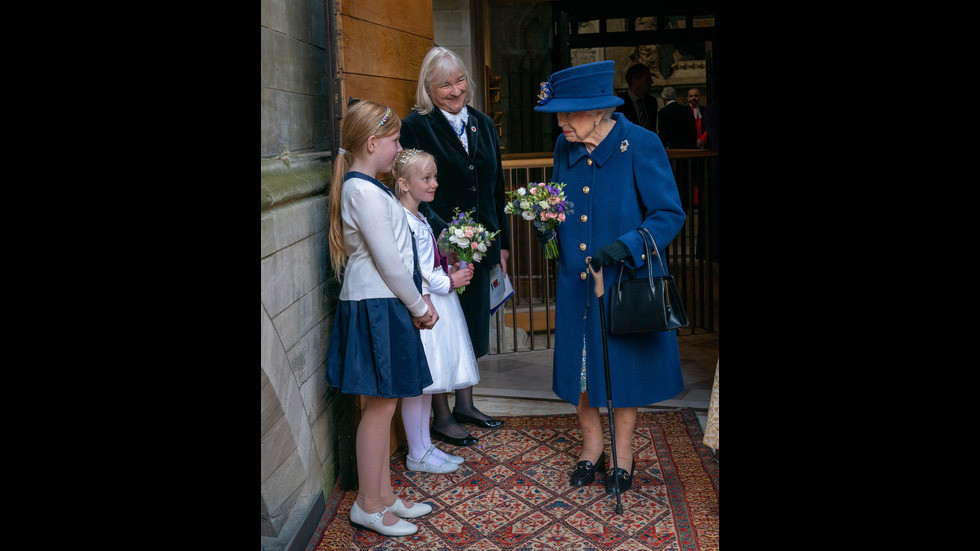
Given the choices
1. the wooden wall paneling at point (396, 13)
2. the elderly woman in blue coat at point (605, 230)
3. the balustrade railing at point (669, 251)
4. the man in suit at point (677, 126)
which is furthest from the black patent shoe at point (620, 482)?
the man in suit at point (677, 126)

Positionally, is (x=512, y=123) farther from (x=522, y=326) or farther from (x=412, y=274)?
(x=412, y=274)

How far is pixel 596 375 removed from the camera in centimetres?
353

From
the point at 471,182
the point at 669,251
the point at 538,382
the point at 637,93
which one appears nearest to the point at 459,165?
the point at 471,182

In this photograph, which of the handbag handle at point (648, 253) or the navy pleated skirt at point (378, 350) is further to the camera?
the handbag handle at point (648, 253)

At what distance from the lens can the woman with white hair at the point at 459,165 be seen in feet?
12.7

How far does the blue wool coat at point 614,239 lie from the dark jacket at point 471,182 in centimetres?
55

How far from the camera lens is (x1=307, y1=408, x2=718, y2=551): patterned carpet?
322cm

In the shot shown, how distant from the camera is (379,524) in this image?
328cm

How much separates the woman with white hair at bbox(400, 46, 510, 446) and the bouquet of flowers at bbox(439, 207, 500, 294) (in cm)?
22

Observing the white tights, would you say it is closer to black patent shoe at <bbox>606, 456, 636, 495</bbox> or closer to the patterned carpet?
the patterned carpet

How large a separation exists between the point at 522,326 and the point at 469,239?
10.8ft

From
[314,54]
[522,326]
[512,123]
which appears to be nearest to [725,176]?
[314,54]

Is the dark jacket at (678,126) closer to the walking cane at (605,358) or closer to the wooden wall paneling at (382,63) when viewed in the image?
the wooden wall paneling at (382,63)

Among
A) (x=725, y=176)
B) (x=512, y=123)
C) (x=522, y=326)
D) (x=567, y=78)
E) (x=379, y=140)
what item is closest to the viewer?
(x=725, y=176)
